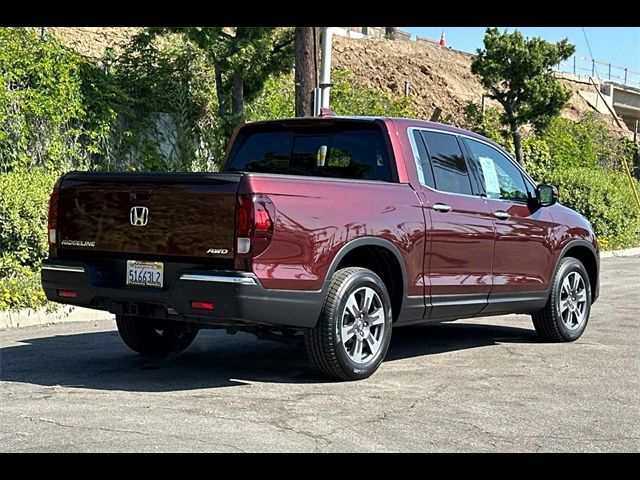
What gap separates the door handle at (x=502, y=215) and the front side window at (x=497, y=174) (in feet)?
0.52

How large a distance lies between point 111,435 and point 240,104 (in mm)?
12727

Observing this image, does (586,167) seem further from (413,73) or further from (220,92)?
(220,92)

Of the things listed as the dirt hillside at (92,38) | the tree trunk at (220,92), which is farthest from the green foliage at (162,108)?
the dirt hillside at (92,38)

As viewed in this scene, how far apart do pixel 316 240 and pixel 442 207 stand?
5.01 feet

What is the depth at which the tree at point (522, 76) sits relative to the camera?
26.3m

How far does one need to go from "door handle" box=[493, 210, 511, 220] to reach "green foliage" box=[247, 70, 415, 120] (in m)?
9.78

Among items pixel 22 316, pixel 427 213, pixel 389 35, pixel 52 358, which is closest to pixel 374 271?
pixel 427 213

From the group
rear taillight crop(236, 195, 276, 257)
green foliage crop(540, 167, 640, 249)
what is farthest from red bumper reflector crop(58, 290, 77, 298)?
green foliage crop(540, 167, 640, 249)

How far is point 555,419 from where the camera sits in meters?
6.17

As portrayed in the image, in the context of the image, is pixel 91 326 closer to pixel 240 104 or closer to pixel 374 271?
pixel 374 271

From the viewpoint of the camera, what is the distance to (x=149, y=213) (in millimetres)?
6945

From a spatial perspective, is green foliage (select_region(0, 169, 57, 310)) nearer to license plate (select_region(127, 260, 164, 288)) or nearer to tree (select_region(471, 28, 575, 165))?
license plate (select_region(127, 260, 164, 288))

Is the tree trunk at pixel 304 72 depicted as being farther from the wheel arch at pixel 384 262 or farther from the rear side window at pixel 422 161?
the wheel arch at pixel 384 262

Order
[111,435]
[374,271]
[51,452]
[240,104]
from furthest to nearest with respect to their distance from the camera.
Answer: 1. [240,104]
2. [374,271]
3. [111,435]
4. [51,452]
